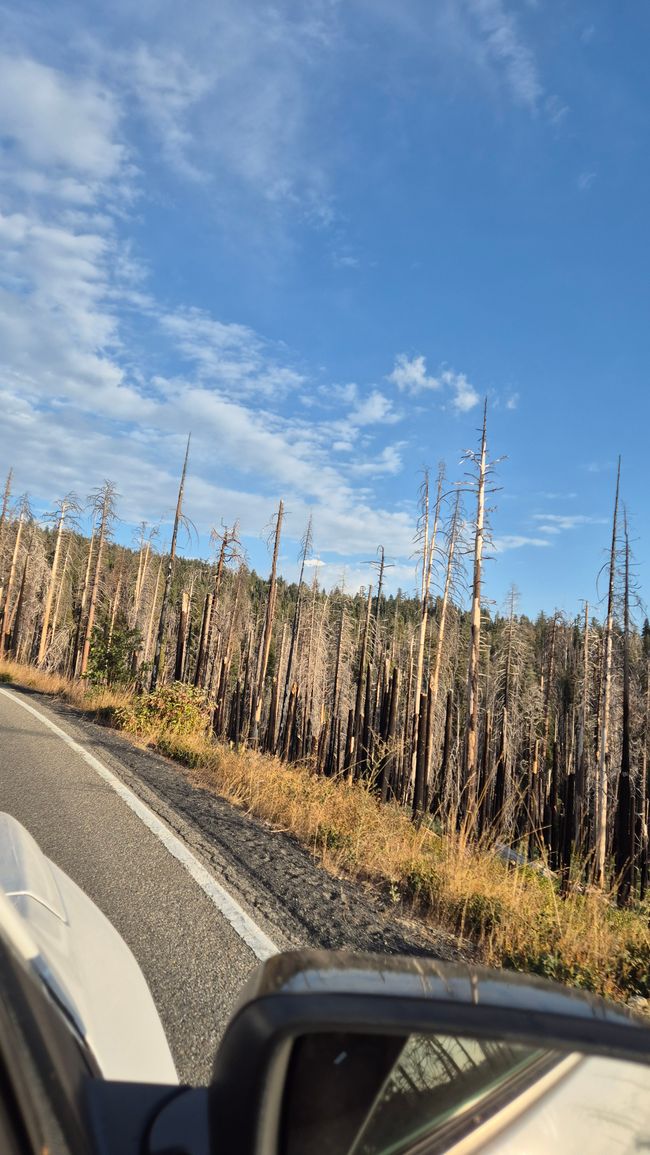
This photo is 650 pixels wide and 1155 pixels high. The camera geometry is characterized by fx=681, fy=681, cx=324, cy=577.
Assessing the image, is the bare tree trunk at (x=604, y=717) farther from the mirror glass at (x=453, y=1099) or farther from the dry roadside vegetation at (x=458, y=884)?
the mirror glass at (x=453, y=1099)

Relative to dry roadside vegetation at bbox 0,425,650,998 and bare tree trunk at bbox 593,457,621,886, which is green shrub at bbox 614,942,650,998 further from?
bare tree trunk at bbox 593,457,621,886

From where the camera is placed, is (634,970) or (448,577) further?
(448,577)

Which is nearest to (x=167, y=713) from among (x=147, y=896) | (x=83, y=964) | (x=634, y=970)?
(x=147, y=896)

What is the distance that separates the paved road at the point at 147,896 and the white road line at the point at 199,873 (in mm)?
59

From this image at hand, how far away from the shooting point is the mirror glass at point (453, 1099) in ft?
3.17

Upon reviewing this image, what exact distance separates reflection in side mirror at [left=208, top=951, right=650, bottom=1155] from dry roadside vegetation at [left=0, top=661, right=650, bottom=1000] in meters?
3.59

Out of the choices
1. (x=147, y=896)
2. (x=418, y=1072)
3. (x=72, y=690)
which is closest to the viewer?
(x=418, y=1072)

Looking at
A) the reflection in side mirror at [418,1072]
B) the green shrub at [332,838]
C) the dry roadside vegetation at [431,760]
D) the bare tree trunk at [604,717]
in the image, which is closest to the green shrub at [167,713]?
the dry roadside vegetation at [431,760]

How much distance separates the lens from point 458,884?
17.6 ft

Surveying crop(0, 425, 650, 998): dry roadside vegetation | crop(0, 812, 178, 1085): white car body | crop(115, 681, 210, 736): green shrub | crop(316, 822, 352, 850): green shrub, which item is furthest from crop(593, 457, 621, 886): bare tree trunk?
crop(0, 812, 178, 1085): white car body

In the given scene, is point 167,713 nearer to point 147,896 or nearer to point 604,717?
point 147,896

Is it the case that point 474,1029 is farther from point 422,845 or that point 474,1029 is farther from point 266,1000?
point 422,845

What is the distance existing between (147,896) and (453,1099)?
3.83 metres

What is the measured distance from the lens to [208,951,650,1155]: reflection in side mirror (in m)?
0.96
